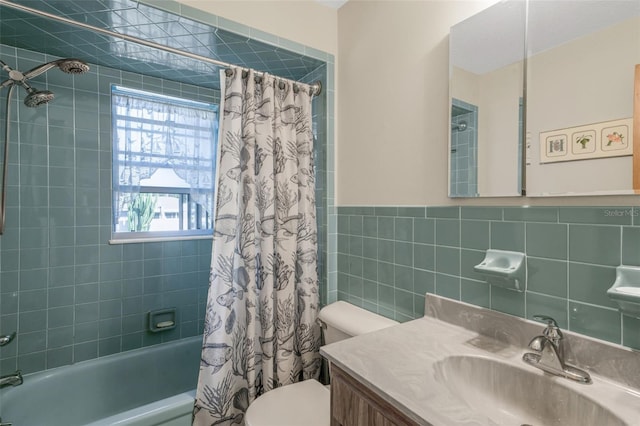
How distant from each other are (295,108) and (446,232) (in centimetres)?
106

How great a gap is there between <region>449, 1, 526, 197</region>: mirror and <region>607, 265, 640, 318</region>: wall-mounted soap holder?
0.34 metres

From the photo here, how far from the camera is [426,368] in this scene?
836 mm

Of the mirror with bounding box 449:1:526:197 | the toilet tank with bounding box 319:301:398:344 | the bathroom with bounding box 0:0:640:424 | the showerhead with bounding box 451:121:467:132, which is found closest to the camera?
the bathroom with bounding box 0:0:640:424

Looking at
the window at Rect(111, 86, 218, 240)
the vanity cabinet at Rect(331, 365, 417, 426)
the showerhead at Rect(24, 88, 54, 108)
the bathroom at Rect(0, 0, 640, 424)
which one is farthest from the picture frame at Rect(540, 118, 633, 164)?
the showerhead at Rect(24, 88, 54, 108)

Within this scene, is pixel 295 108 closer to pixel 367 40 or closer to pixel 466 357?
pixel 367 40

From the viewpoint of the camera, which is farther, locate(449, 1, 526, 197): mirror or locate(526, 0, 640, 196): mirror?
locate(449, 1, 526, 197): mirror

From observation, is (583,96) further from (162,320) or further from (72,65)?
(162,320)

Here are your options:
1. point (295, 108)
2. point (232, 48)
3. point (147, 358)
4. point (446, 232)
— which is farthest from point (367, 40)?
point (147, 358)

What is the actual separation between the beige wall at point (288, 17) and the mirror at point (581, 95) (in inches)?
42.9

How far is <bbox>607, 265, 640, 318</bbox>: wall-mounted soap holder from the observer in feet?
2.32

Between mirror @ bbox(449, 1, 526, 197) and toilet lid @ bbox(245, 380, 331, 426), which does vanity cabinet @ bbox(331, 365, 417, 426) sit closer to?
toilet lid @ bbox(245, 380, 331, 426)

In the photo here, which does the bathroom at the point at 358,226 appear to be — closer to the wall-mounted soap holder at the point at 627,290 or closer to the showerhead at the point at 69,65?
the wall-mounted soap holder at the point at 627,290

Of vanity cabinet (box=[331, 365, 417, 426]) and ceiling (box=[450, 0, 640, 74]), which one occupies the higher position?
ceiling (box=[450, 0, 640, 74])

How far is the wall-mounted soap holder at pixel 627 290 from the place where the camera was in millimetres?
706
